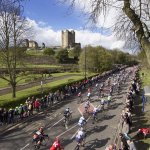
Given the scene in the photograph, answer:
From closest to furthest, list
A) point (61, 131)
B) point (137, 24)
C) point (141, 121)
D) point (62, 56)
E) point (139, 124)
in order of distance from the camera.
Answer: point (137, 24) < point (61, 131) < point (139, 124) < point (141, 121) < point (62, 56)

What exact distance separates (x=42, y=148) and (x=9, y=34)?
2492cm

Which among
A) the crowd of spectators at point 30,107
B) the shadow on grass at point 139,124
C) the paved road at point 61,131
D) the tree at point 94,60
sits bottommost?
the paved road at point 61,131

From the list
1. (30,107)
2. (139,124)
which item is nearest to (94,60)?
(30,107)

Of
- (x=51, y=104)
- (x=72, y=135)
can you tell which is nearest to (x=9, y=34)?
(x=51, y=104)

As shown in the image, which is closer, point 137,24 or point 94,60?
point 137,24

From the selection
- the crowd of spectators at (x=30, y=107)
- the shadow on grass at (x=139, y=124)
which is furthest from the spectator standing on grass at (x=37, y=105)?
the shadow on grass at (x=139, y=124)

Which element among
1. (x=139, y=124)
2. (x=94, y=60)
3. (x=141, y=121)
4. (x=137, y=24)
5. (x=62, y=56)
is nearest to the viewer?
(x=137, y=24)

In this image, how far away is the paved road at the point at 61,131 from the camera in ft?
73.6

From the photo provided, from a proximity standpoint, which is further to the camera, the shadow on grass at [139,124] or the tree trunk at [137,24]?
the shadow on grass at [139,124]

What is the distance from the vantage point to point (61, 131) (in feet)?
86.2

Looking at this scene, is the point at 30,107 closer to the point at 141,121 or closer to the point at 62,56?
the point at 141,121

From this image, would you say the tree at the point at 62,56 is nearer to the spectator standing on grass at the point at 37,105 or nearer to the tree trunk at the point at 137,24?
the spectator standing on grass at the point at 37,105

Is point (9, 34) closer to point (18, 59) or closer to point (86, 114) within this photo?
point (18, 59)

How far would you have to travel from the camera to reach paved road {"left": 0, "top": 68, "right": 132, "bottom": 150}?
22.4m
